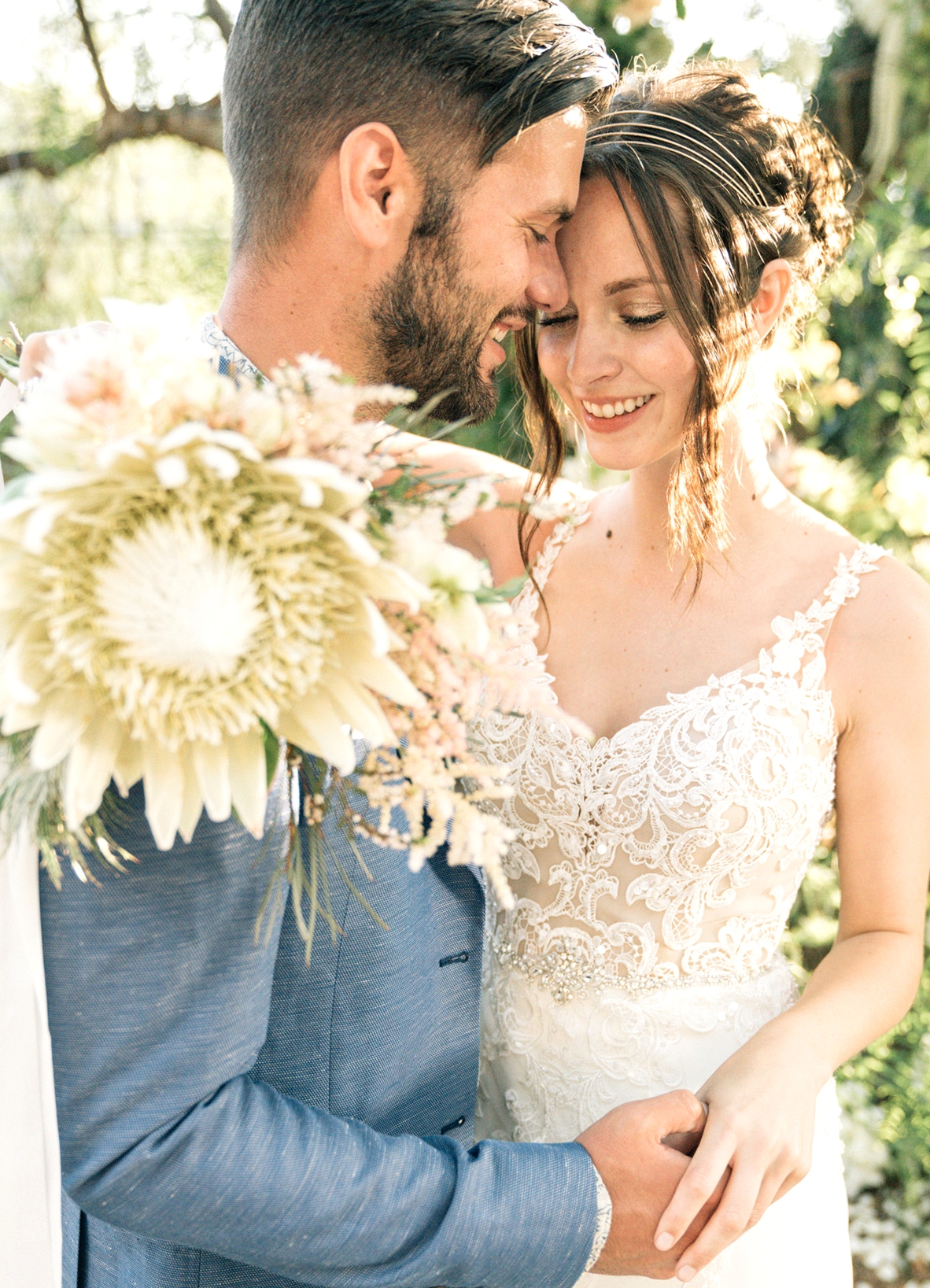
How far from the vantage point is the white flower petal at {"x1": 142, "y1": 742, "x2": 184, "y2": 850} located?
37.5 inches

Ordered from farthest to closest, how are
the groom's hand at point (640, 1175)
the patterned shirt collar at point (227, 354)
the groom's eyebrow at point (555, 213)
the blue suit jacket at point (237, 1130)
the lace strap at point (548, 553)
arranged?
the lace strap at point (548, 553)
the groom's eyebrow at point (555, 213)
the patterned shirt collar at point (227, 354)
the groom's hand at point (640, 1175)
the blue suit jacket at point (237, 1130)

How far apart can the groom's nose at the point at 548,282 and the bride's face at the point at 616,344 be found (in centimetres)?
6

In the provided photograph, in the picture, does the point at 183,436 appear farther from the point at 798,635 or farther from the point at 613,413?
the point at 798,635

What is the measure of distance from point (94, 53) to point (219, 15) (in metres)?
0.49

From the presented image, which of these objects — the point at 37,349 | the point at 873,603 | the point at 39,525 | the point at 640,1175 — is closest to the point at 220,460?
the point at 39,525

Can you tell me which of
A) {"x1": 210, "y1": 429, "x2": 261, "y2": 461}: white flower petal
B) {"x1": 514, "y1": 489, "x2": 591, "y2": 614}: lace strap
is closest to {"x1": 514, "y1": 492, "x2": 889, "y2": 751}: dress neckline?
{"x1": 514, "y1": 489, "x2": 591, "y2": 614}: lace strap

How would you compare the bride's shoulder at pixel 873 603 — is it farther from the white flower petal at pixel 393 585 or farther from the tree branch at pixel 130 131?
the tree branch at pixel 130 131

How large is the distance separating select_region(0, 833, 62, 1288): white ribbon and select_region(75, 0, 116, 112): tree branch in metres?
3.42

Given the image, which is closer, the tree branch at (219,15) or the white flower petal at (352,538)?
the white flower petal at (352,538)

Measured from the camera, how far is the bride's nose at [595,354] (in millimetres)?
2037

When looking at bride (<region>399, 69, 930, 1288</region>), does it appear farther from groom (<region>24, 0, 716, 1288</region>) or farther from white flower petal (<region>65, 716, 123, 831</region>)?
white flower petal (<region>65, 716, 123, 831</region>)

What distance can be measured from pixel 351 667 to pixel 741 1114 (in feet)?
3.32

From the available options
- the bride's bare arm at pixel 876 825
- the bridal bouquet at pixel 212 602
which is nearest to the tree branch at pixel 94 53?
the bride's bare arm at pixel 876 825

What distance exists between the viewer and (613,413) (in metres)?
2.11
